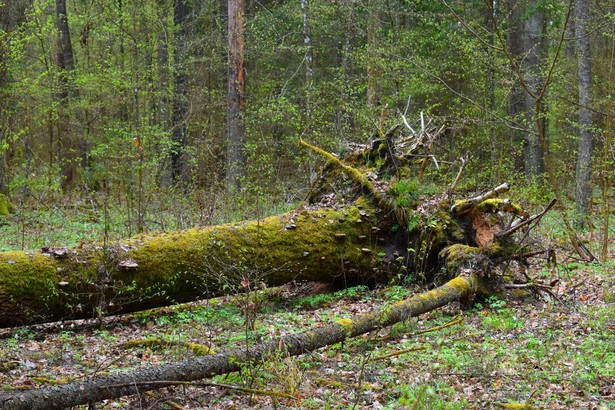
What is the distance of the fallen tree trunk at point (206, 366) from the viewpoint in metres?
3.81

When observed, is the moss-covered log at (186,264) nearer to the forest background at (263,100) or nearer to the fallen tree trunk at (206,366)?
the fallen tree trunk at (206,366)

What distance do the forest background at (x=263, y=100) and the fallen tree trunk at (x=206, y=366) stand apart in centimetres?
430

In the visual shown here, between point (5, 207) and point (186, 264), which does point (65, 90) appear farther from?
point (186, 264)

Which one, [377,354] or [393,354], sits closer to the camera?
[393,354]

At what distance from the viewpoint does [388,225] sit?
8.43 meters

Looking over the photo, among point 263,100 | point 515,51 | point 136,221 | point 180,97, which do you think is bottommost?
point 136,221

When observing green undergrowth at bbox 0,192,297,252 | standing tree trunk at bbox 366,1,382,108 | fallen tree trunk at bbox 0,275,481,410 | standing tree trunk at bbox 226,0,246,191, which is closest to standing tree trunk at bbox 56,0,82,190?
standing tree trunk at bbox 226,0,246,191

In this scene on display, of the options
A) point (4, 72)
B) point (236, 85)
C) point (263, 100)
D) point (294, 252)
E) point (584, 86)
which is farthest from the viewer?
point (236, 85)

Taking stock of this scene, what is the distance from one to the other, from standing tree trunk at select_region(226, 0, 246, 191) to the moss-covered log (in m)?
7.07

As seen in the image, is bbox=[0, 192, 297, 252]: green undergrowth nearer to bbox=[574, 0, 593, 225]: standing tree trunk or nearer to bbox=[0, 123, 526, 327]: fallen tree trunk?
bbox=[0, 123, 526, 327]: fallen tree trunk

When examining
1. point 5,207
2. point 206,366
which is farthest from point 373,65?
point 206,366

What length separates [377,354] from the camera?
5414 millimetres

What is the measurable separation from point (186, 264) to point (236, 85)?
9514mm

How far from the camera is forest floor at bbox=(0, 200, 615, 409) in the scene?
14.5 feet
